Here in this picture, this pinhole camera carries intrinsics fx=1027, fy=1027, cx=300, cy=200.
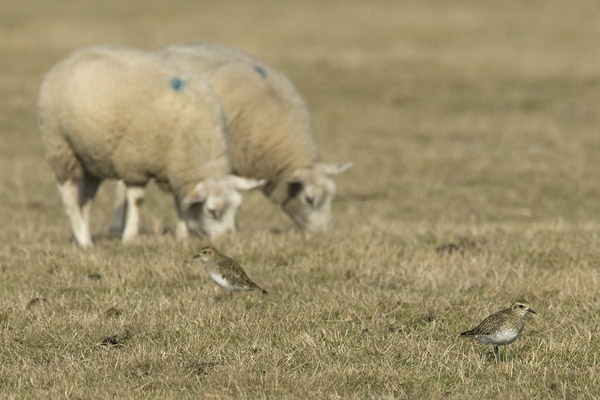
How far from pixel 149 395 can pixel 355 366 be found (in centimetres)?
123

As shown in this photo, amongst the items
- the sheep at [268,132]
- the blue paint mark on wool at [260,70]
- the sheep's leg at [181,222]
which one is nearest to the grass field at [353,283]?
the sheep at [268,132]

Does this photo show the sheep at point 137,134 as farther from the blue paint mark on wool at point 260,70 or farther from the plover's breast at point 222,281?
the plover's breast at point 222,281

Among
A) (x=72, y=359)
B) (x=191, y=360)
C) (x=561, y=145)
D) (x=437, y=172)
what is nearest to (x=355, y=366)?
(x=191, y=360)

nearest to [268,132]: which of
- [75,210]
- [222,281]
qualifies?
[75,210]

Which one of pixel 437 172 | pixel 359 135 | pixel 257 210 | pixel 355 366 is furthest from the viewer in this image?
pixel 359 135

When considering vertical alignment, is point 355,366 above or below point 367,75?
above

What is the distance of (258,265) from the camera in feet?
29.8

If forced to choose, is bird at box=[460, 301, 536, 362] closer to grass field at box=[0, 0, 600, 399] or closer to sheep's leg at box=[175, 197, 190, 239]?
grass field at box=[0, 0, 600, 399]

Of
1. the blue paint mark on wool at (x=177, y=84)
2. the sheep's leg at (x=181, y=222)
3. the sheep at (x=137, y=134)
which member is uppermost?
the blue paint mark on wool at (x=177, y=84)

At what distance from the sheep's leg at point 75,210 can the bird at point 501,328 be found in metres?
6.67

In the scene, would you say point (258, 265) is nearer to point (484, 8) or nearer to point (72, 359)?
point (72, 359)

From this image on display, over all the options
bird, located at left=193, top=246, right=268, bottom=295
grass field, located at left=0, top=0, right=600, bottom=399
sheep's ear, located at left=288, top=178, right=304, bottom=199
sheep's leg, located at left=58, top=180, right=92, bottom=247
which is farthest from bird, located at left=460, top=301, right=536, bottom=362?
sheep's ear, located at left=288, top=178, right=304, bottom=199

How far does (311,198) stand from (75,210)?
299cm

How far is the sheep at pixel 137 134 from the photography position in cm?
1140
